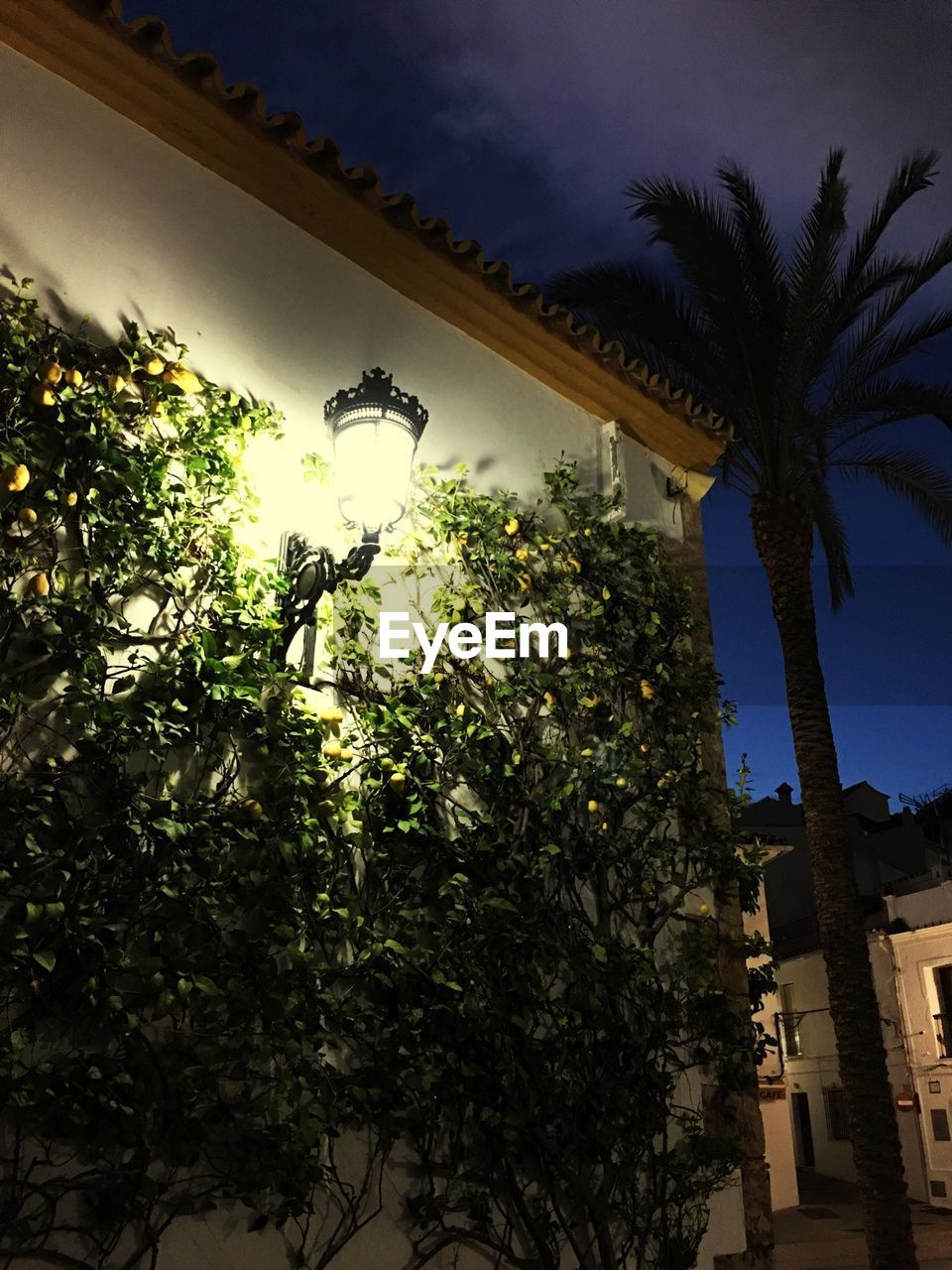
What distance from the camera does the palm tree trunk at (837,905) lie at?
755 cm

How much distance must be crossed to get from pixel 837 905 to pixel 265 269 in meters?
6.77

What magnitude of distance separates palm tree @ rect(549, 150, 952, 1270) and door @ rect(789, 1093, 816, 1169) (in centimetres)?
2218

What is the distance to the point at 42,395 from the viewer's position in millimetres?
3373

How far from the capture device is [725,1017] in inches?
182

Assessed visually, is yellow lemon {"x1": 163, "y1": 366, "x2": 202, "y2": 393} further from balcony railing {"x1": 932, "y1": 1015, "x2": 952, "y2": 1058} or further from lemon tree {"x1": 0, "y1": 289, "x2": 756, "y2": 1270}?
balcony railing {"x1": 932, "y1": 1015, "x2": 952, "y2": 1058}

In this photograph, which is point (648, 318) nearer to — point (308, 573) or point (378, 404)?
point (378, 404)

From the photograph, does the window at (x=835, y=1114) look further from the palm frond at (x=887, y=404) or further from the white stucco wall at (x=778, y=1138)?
the palm frond at (x=887, y=404)

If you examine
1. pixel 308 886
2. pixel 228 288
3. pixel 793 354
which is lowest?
pixel 308 886

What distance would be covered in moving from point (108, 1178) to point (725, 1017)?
2.77 meters

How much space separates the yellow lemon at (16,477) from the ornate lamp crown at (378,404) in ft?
4.64

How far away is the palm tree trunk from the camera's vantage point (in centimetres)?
755

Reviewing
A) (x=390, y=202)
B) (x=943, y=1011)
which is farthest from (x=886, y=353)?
(x=943, y=1011)

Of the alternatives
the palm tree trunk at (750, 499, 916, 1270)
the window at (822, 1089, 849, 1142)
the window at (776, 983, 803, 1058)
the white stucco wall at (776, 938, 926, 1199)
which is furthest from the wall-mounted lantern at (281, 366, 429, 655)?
the window at (822, 1089, 849, 1142)

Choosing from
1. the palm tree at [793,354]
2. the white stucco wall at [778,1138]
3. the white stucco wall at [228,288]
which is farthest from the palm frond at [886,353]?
the white stucco wall at [778,1138]
